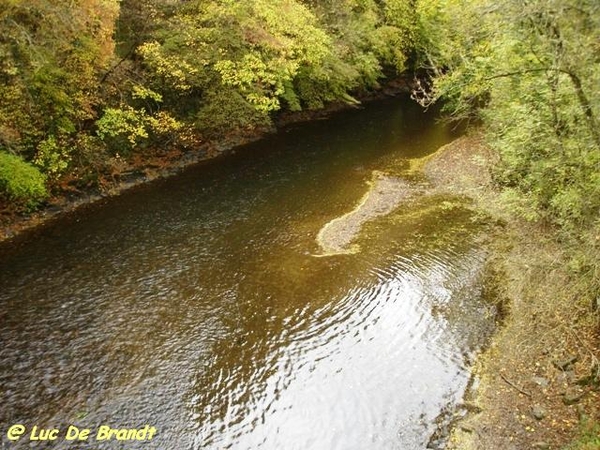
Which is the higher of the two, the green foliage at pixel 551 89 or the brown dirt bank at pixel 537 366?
the green foliage at pixel 551 89

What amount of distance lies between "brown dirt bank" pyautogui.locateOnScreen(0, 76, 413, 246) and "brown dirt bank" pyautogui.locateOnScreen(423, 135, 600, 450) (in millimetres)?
17585

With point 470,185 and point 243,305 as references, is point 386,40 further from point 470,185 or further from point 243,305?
point 243,305

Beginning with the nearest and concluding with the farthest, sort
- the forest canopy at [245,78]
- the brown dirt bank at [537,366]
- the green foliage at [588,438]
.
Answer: the green foliage at [588,438] < the forest canopy at [245,78] < the brown dirt bank at [537,366]

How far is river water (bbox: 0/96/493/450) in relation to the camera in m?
10.3

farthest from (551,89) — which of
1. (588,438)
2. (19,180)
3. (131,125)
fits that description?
(131,125)

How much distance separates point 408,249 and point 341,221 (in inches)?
137

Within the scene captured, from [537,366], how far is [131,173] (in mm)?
20109

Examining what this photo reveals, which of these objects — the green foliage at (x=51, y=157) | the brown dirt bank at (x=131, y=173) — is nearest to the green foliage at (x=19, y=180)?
the brown dirt bank at (x=131, y=173)

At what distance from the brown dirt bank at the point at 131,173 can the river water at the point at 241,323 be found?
3.59 ft

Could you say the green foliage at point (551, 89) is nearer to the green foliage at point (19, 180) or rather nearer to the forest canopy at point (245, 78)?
the forest canopy at point (245, 78)

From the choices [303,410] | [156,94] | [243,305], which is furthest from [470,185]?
[156,94]

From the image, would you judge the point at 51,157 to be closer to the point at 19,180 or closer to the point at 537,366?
the point at 19,180

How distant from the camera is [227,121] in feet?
88.3

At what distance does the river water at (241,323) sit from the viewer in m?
10.3
